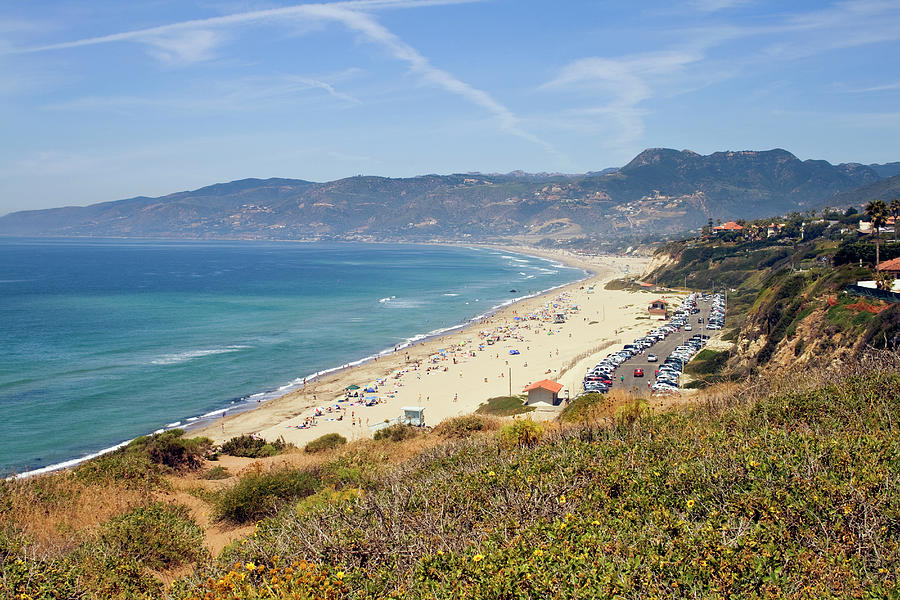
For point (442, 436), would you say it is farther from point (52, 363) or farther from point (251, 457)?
point (52, 363)

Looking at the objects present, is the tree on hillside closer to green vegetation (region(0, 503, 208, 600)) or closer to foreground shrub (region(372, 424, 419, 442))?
foreground shrub (region(372, 424, 419, 442))

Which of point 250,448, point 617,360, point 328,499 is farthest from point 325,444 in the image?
point 617,360

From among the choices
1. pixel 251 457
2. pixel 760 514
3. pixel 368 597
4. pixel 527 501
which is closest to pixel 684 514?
pixel 760 514

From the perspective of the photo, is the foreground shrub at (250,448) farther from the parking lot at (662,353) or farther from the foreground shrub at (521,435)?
the parking lot at (662,353)

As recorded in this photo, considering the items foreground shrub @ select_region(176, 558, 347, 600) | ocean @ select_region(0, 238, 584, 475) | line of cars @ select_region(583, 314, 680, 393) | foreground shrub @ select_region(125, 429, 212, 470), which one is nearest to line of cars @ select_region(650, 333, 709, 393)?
line of cars @ select_region(583, 314, 680, 393)

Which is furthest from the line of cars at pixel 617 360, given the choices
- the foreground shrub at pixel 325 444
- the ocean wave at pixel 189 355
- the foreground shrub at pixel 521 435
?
the ocean wave at pixel 189 355
